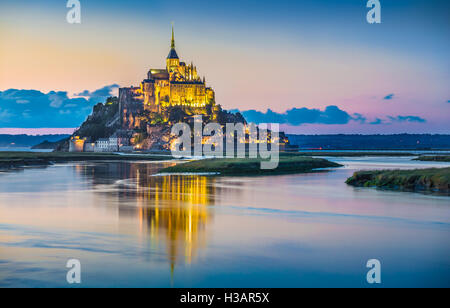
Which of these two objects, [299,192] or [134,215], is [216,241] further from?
[299,192]

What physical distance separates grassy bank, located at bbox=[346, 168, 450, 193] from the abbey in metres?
85.1

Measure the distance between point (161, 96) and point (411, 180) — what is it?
9090 centimetres

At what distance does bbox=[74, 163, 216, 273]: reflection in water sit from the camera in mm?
11992

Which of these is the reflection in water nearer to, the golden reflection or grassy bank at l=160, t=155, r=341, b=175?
the golden reflection

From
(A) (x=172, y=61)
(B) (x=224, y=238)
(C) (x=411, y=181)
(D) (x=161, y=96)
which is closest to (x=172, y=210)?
(B) (x=224, y=238)

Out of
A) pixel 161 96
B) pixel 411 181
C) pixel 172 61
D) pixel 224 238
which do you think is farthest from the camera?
pixel 172 61

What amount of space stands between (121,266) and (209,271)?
6.21 feet

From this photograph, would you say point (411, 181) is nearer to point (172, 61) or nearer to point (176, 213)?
point (176, 213)

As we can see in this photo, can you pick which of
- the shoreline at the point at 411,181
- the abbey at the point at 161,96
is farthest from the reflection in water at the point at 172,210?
the abbey at the point at 161,96

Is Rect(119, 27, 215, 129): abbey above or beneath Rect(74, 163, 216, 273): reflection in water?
above

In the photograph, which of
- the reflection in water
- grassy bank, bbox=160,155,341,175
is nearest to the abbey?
grassy bank, bbox=160,155,341,175

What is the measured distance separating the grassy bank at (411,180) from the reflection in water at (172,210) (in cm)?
937

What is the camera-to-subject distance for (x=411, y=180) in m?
24.8
